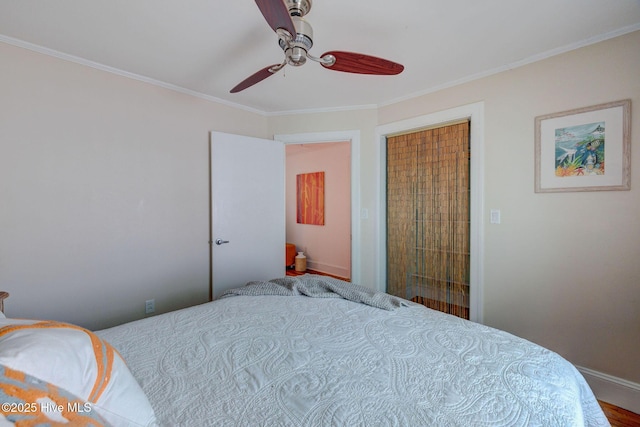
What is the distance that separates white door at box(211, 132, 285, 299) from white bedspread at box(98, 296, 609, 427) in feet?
4.57

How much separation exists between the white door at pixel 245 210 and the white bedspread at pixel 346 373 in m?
1.39

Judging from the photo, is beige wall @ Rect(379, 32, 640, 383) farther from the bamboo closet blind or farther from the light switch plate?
the bamboo closet blind

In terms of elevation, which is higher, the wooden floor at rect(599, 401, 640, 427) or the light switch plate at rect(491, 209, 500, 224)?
the light switch plate at rect(491, 209, 500, 224)

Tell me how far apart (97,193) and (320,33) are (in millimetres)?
2034

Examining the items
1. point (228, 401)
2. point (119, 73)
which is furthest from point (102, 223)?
point (228, 401)

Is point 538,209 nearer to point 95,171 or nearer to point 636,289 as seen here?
point 636,289

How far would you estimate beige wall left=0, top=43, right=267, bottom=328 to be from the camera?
1.90 m

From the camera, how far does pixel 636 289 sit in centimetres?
175

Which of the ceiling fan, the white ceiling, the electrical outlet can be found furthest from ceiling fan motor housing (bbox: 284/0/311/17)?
the electrical outlet

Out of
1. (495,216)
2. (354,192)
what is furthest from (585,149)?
(354,192)

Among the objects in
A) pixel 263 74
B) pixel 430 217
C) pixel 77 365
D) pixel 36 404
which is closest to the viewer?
pixel 36 404

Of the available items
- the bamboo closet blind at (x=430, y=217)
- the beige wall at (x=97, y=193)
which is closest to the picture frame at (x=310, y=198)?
the bamboo closet blind at (x=430, y=217)

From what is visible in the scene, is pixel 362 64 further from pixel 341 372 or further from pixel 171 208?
pixel 171 208

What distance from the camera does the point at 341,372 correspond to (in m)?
1.02
